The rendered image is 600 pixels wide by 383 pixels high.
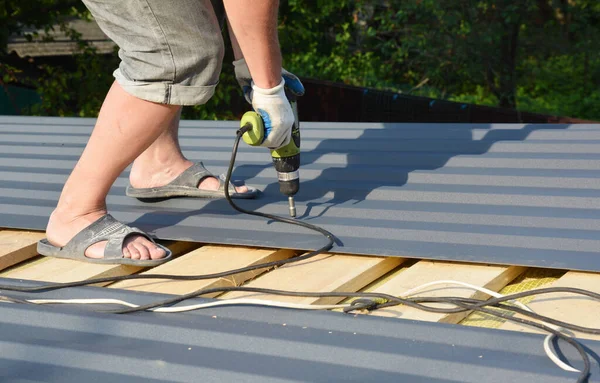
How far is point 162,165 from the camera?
273cm

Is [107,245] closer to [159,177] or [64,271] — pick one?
[64,271]

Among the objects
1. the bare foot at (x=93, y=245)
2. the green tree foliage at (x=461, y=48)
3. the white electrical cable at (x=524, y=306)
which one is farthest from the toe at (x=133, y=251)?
the green tree foliage at (x=461, y=48)

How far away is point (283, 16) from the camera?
805 cm

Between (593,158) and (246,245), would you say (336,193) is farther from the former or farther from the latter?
(593,158)

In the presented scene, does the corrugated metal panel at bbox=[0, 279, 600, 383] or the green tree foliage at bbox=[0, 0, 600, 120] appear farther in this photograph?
the green tree foliage at bbox=[0, 0, 600, 120]

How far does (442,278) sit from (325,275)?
11.1 inches

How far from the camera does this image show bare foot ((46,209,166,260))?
7.10ft

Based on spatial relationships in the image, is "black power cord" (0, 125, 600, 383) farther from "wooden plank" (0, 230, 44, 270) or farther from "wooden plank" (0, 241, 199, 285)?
"wooden plank" (0, 230, 44, 270)


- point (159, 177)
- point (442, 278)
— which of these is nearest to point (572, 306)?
point (442, 278)

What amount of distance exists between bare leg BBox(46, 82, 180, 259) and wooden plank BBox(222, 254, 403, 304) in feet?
1.17

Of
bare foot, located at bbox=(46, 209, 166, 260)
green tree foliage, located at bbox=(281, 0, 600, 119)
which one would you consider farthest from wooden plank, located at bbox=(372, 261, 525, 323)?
green tree foliage, located at bbox=(281, 0, 600, 119)

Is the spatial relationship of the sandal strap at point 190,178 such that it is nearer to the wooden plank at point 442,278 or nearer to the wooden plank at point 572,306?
the wooden plank at point 442,278

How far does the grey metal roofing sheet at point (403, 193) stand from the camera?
7.04 ft

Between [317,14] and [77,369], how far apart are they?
7240 mm
